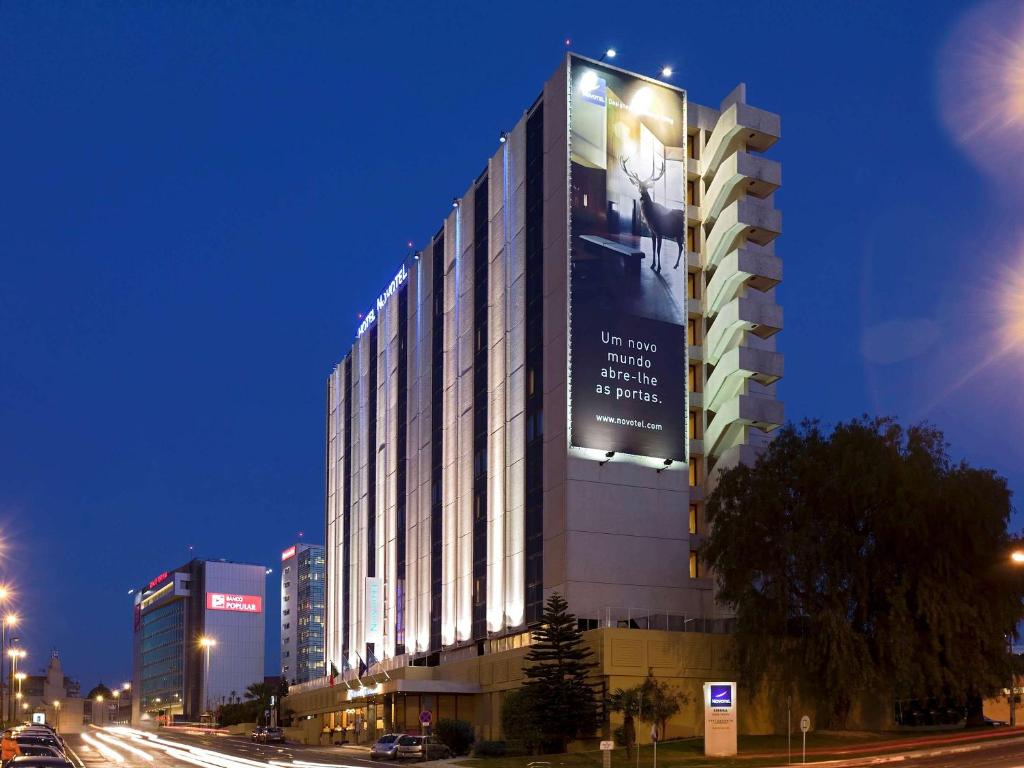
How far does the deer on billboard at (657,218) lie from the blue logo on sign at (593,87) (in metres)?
4.32

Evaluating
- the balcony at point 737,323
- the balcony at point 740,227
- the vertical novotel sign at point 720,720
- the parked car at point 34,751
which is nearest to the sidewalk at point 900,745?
the vertical novotel sign at point 720,720

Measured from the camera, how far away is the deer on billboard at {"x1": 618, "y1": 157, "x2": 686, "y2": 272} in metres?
79.4

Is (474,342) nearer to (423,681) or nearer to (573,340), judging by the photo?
(573,340)

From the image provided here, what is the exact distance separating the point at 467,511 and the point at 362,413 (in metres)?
36.3

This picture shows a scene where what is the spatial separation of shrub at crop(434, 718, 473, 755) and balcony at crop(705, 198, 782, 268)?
35144 millimetres

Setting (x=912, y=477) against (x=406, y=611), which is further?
(x=406, y=611)

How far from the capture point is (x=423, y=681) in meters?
81.0

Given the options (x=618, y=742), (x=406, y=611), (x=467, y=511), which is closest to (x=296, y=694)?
(x=406, y=611)

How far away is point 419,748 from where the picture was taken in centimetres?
6494

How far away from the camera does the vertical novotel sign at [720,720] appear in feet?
176

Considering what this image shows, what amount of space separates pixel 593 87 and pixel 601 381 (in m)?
20.1

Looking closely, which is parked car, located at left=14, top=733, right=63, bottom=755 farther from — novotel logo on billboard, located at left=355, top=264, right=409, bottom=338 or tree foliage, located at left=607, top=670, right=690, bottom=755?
novotel logo on billboard, located at left=355, top=264, right=409, bottom=338

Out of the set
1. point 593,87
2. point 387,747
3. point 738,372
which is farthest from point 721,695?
point 593,87

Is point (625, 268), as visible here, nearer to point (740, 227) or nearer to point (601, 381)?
point (601, 381)
